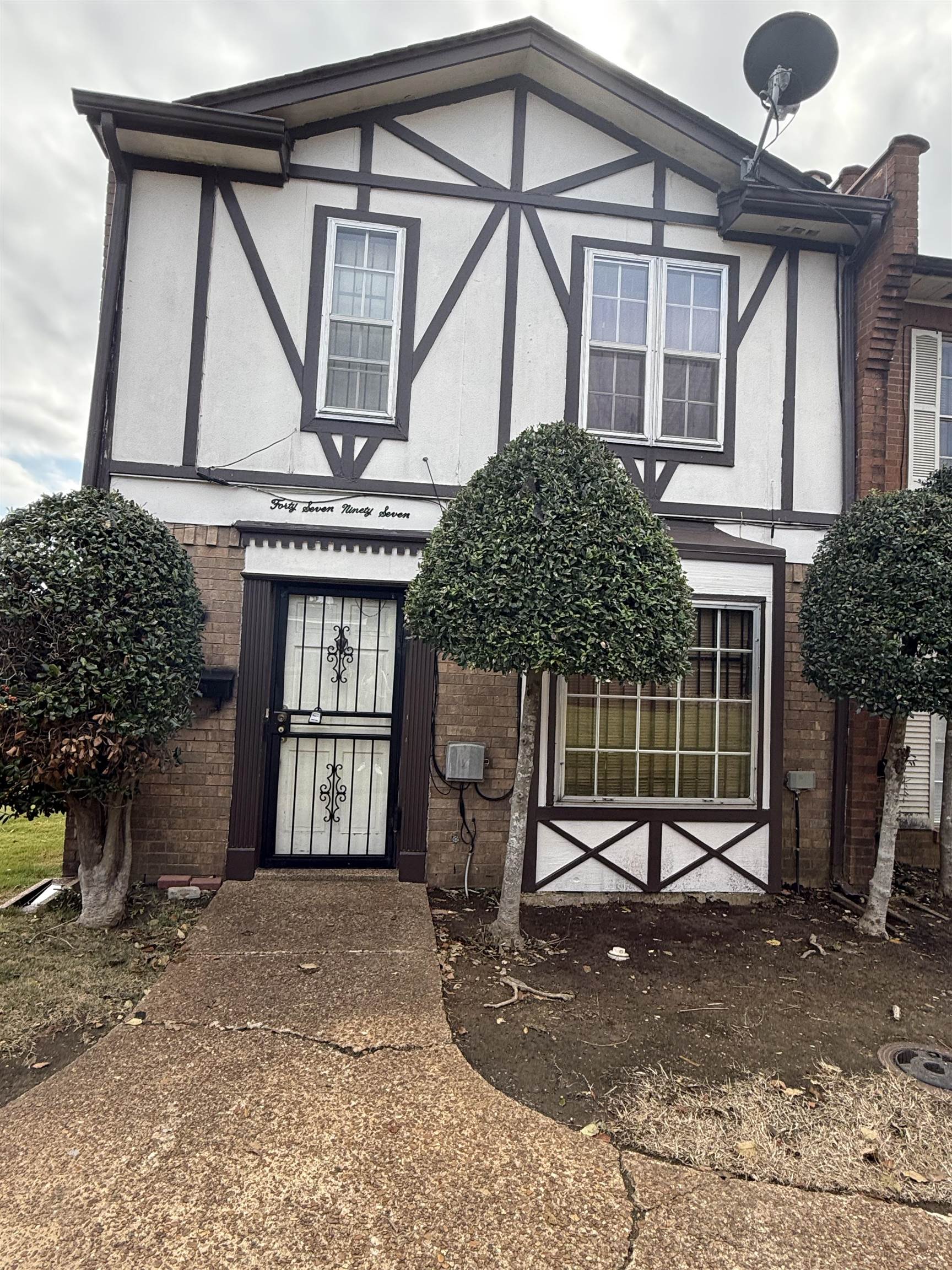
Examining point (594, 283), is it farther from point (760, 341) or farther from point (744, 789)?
point (744, 789)

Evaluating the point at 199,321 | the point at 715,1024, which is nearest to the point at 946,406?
the point at 715,1024

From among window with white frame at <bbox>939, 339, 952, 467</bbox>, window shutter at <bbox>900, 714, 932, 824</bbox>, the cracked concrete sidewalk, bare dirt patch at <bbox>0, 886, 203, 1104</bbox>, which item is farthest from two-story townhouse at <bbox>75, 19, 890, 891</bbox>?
the cracked concrete sidewalk

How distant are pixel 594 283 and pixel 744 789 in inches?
185

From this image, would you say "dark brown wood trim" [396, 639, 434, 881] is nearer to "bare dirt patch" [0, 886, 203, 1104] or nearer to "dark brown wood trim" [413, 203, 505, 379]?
"bare dirt patch" [0, 886, 203, 1104]

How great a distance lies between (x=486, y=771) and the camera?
18.7 ft

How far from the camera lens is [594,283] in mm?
6152

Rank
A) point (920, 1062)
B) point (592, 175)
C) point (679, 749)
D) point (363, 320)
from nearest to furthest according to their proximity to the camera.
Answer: point (920, 1062)
point (363, 320)
point (679, 749)
point (592, 175)

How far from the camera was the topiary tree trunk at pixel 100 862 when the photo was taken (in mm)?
4645

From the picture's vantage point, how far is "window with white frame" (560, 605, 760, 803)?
584 centimetres

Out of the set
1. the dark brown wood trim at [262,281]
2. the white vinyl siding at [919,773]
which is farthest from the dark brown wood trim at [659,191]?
the white vinyl siding at [919,773]

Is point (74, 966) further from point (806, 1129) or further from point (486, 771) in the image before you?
point (806, 1129)

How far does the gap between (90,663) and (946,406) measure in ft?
27.5

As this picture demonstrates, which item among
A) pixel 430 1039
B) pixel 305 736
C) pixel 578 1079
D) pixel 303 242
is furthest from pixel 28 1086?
pixel 303 242

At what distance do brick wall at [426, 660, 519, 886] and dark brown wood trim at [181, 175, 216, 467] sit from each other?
108 inches
